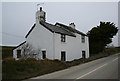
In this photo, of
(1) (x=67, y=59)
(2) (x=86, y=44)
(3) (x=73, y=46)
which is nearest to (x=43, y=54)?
(1) (x=67, y=59)

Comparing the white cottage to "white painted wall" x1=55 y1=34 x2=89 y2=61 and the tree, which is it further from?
the tree

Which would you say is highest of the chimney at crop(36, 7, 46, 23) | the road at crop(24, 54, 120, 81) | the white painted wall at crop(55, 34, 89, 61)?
the chimney at crop(36, 7, 46, 23)

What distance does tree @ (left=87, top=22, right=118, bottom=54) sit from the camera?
4078 cm

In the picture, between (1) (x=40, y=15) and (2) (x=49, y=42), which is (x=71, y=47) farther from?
(1) (x=40, y=15)

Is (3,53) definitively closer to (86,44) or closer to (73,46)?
(73,46)

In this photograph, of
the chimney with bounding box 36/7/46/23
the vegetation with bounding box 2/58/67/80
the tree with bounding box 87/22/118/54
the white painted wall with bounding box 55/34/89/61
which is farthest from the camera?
the tree with bounding box 87/22/118/54

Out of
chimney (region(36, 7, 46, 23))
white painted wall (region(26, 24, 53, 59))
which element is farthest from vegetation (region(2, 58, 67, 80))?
chimney (region(36, 7, 46, 23))

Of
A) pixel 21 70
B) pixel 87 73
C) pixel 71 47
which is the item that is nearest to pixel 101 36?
pixel 71 47

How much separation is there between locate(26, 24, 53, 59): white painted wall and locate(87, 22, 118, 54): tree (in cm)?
1819

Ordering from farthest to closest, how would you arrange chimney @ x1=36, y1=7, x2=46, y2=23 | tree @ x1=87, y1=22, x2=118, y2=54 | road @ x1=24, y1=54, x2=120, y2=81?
1. tree @ x1=87, y1=22, x2=118, y2=54
2. chimney @ x1=36, y1=7, x2=46, y2=23
3. road @ x1=24, y1=54, x2=120, y2=81

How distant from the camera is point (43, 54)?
2570 centimetres

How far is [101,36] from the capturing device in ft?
138

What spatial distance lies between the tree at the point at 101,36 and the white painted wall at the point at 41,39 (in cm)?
1819

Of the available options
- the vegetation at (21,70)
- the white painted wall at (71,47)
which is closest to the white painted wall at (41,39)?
the white painted wall at (71,47)
